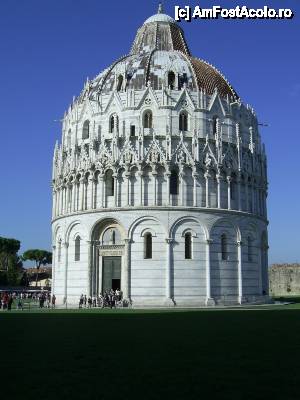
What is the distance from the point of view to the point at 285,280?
265 feet

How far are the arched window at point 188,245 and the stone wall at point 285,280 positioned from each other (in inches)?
1617

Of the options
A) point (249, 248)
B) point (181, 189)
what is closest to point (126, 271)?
point (181, 189)

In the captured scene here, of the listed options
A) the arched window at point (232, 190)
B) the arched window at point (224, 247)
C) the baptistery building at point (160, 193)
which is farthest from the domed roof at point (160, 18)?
the arched window at point (224, 247)

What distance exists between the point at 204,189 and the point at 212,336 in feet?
95.6

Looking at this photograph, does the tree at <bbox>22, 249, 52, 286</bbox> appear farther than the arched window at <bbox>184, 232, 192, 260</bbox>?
Yes

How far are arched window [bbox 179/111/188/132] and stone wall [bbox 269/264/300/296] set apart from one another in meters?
43.0

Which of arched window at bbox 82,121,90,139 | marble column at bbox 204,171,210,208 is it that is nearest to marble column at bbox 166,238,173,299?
marble column at bbox 204,171,210,208

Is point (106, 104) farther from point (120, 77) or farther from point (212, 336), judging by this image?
point (212, 336)

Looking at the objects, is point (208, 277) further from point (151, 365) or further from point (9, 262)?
point (9, 262)

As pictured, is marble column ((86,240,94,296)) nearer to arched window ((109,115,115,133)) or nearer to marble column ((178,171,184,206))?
marble column ((178,171,184,206))

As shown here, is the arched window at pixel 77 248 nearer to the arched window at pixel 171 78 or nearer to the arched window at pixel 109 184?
the arched window at pixel 109 184

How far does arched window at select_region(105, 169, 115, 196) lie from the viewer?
45.8 metres

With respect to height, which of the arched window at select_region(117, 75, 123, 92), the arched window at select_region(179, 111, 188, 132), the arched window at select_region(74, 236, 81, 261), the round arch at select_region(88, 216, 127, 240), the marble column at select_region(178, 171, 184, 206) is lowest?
the arched window at select_region(74, 236, 81, 261)

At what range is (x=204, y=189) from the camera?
45.6 metres
